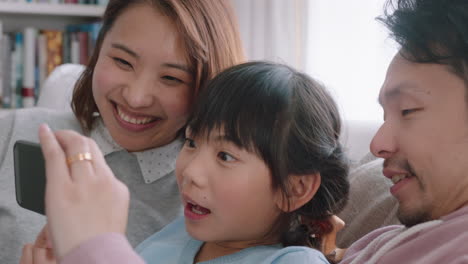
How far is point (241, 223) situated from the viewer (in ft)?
3.59

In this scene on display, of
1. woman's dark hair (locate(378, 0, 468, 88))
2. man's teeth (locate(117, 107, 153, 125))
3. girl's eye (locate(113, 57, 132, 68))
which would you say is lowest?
man's teeth (locate(117, 107, 153, 125))

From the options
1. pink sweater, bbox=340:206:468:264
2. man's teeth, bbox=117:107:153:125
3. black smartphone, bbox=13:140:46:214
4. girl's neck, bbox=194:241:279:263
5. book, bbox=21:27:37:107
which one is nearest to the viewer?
pink sweater, bbox=340:206:468:264

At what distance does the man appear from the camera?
2.77ft

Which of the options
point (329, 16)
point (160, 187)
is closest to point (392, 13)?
point (160, 187)

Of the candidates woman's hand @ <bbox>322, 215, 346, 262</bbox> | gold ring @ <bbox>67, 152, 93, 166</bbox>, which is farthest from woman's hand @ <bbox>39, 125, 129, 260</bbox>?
woman's hand @ <bbox>322, 215, 346, 262</bbox>

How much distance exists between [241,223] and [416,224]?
1.03ft

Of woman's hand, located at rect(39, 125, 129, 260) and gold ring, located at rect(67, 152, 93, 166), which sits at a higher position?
gold ring, located at rect(67, 152, 93, 166)

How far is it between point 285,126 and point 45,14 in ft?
7.87

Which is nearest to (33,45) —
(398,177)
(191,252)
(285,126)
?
(191,252)

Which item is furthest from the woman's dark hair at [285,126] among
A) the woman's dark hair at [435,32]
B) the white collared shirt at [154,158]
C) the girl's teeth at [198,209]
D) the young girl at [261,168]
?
the white collared shirt at [154,158]

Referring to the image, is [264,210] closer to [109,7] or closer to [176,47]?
[176,47]

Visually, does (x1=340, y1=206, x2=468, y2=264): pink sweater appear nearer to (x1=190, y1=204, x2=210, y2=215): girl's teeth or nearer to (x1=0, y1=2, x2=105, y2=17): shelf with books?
(x1=190, y1=204, x2=210, y2=215): girl's teeth

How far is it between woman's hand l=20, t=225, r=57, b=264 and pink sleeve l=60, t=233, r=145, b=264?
→ 26 centimetres

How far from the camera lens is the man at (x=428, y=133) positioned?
843 millimetres
